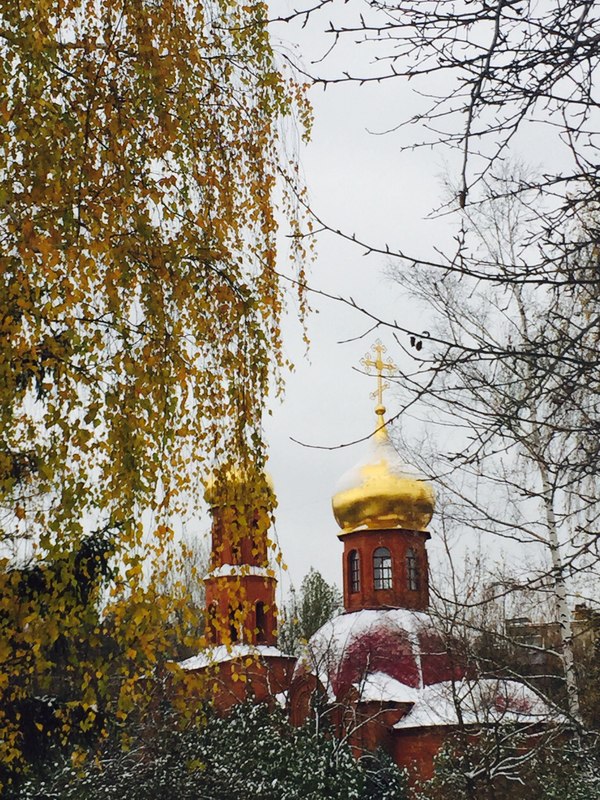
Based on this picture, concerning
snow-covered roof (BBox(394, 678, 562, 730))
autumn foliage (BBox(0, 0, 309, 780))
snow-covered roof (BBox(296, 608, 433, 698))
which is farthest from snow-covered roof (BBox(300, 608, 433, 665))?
autumn foliage (BBox(0, 0, 309, 780))

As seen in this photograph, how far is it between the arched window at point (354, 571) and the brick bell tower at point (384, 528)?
0.02 meters

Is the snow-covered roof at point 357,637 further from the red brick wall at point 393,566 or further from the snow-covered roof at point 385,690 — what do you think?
the red brick wall at point 393,566

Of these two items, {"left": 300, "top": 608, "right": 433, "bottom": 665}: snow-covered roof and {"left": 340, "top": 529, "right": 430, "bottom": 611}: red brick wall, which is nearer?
{"left": 300, "top": 608, "right": 433, "bottom": 665}: snow-covered roof

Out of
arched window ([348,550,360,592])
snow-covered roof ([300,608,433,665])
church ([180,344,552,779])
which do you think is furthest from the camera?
arched window ([348,550,360,592])

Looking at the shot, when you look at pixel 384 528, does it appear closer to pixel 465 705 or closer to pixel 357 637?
pixel 357 637

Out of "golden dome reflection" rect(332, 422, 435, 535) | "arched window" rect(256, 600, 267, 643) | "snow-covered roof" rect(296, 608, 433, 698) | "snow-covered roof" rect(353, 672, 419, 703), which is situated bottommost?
"snow-covered roof" rect(353, 672, 419, 703)

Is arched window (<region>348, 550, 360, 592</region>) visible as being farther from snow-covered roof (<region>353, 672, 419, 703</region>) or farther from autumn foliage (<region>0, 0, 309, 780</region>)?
autumn foliage (<region>0, 0, 309, 780</region>)

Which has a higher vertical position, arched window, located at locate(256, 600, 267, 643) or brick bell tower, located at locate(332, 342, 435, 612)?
brick bell tower, located at locate(332, 342, 435, 612)

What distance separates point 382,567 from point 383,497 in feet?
5.23

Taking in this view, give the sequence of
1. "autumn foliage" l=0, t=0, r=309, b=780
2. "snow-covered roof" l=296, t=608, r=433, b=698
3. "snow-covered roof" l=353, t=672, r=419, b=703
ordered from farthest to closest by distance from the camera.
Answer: "snow-covered roof" l=353, t=672, r=419, b=703 < "snow-covered roof" l=296, t=608, r=433, b=698 < "autumn foliage" l=0, t=0, r=309, b=780

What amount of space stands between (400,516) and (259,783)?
878 cm

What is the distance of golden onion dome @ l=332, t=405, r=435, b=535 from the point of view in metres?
21.7

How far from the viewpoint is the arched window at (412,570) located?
72.9 feet

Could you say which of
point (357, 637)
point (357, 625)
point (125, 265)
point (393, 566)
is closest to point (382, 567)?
point (393, 566)
